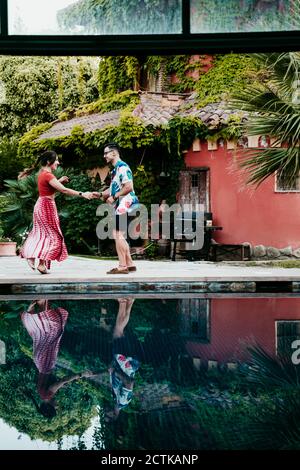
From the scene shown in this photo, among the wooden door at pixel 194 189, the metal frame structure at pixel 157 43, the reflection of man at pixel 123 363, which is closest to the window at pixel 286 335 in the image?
the reflection of man at pixel 123 363

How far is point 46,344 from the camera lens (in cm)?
623

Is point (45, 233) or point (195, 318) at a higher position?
point (45, 233)

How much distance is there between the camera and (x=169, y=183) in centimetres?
1784

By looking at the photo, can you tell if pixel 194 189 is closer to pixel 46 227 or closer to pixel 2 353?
pixel 46 227

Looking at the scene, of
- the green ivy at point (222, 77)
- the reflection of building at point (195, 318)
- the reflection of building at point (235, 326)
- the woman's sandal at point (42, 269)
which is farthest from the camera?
the green ivy at point (222, 77)

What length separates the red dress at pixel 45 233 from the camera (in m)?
11.0

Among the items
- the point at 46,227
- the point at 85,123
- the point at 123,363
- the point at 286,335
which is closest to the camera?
the point at 123,363

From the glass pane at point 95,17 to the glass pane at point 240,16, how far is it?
15 centimetres

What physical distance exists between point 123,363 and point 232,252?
37.7 ft

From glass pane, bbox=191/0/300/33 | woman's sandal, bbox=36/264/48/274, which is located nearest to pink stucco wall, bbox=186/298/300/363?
glass pane, bbox=191/0/300/33

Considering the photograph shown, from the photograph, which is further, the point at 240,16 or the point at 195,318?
the point at 195,318

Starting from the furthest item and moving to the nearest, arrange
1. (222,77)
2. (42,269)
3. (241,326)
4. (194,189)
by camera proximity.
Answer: (222,77) → (194,189) → (42,269) → (241,326)

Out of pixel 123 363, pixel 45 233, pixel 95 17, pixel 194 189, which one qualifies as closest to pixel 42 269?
pixel 45 233

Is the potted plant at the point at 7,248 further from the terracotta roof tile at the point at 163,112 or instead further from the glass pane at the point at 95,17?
the glass pane at the point at 95,17
